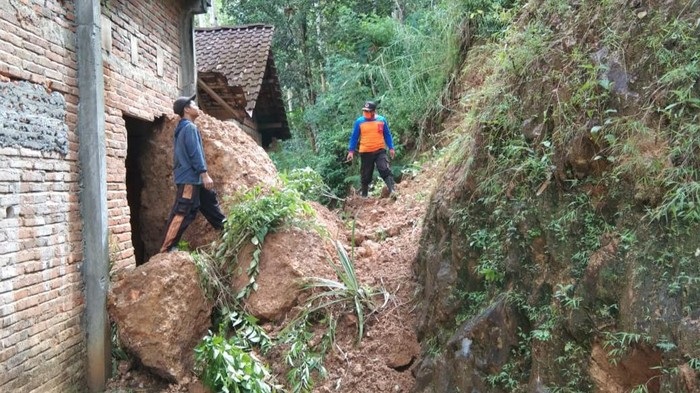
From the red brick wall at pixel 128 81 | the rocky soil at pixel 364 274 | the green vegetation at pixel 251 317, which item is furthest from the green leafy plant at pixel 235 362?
the red brick wall at pixel 128 81

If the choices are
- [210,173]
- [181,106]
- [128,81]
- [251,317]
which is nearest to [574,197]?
[251,317]

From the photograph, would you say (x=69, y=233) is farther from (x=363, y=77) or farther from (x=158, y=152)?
(x=363, y=77)

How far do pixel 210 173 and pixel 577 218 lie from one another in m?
4.49

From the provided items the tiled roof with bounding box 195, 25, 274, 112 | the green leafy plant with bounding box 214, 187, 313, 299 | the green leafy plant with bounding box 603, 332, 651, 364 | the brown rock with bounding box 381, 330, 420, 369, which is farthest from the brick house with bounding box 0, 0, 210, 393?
the tiled roof with bounding box 195, 25, 274, 112

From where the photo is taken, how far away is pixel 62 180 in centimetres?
490

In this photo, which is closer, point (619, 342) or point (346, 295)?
point (619, 342)

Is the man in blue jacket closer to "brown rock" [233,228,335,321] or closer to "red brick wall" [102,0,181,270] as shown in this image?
Answer: "red brick wall" [102,0,181,270]

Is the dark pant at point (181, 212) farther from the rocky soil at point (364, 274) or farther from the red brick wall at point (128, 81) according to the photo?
the rocky soil at point (364, 274)

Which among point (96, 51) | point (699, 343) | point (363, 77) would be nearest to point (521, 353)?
point (699, 343)

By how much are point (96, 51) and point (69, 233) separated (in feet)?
5.80

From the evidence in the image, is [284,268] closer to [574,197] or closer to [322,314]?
[322,314]

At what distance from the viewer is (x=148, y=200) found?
22.6 feet

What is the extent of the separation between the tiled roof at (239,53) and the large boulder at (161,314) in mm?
5774

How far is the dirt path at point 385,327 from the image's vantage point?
4793 millimetres
